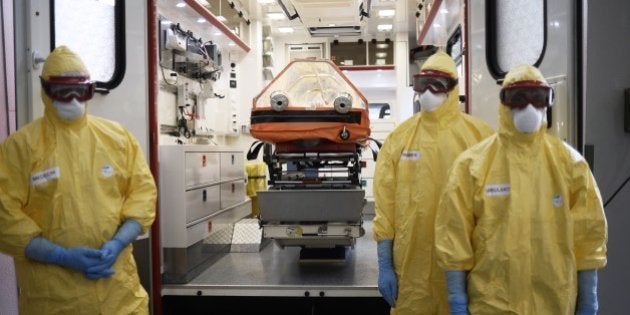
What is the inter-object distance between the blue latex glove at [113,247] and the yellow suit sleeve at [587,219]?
1.84 meters

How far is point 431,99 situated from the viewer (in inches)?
99.3

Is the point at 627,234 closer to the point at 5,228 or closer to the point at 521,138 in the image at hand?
the point at 521,138

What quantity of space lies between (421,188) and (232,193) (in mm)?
Answer: 2981

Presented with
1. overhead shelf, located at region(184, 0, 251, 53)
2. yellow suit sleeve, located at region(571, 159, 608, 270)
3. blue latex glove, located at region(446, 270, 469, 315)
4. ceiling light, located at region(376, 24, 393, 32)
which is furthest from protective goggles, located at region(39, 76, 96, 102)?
ceiling light, located at region(376, 24, 393, 32)

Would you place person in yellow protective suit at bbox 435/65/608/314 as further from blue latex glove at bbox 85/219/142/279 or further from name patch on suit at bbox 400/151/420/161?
blue latex glove at bbox 85/219/142/279

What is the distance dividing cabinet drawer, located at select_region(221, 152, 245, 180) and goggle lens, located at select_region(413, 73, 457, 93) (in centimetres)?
269

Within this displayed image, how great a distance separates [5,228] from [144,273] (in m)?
1.27

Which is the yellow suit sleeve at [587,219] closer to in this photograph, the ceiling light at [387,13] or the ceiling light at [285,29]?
the ceiling light at [387,13]

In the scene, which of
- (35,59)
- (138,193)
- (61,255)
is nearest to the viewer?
(61,255)

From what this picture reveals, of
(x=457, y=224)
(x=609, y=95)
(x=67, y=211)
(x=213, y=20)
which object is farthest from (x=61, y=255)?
(x=213, y=20)

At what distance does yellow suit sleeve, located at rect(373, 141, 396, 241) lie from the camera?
2578 mm

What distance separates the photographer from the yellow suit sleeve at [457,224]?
6.51ft

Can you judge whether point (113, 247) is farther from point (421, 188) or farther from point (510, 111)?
point (510, 111)

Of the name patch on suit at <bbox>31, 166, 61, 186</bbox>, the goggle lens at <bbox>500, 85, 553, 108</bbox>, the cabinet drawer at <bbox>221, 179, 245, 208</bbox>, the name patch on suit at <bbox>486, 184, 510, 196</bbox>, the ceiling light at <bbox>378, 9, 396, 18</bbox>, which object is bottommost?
the cabinet drawer at <bbox>221, 179, 245, 208</bbox>
